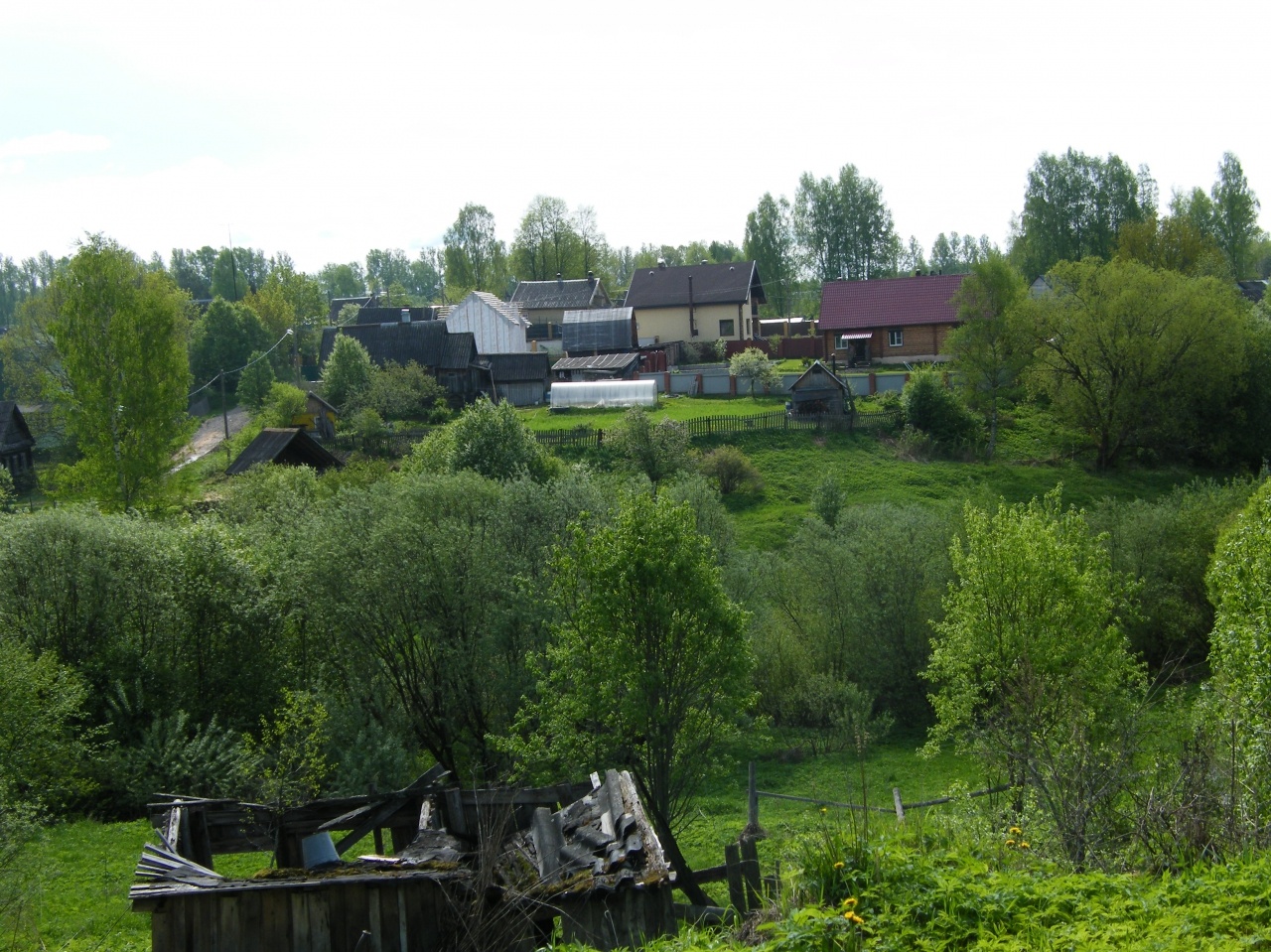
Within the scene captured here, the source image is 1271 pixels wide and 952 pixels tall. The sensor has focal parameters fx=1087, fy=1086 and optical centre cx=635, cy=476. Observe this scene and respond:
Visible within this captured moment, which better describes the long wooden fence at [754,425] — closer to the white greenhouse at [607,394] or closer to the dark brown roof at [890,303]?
the white greenhouse at [607,394]

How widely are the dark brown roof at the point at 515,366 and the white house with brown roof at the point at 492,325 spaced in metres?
9.22

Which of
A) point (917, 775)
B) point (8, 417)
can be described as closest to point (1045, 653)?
point (917, 775)

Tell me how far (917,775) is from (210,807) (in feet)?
50.3

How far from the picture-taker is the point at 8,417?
2235 inches

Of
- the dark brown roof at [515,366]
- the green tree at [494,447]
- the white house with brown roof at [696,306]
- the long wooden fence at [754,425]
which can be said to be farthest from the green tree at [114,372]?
the white house with brown roof at [696,306]

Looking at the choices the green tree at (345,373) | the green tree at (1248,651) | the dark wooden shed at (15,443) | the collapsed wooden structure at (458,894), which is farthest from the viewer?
the green tree at (345,373)

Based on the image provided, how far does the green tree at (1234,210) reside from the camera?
3556 inches

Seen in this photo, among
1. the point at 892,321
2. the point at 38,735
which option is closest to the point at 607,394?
the point at 892,321

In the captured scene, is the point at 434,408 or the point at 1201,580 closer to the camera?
the point at 1201,580

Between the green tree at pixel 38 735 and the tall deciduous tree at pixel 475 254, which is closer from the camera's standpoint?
the green tree at pixel 38 735

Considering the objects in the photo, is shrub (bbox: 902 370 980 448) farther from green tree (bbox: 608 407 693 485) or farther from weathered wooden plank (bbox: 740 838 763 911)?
weathered wooden plank (bbox: 740 838 763 911)

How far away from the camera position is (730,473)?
1704 inches

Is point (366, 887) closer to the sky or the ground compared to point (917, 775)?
closer to the sky

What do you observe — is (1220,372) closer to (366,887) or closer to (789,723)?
(789,723)
